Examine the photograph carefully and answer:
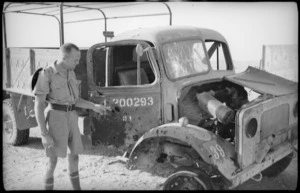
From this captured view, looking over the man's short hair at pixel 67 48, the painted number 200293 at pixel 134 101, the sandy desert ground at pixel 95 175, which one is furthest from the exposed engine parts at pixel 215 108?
the man's short hair at pixel 67 48

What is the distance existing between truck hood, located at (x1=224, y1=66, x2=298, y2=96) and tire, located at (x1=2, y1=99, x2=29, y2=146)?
4084 millimetres

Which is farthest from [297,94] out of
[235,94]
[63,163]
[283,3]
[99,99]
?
[63,163]

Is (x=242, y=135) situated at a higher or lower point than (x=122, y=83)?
lower

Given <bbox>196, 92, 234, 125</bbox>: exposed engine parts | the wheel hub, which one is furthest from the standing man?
<bbox>196, 92, 234, 125</bbox>: exposed engine parts

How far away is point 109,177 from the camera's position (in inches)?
189

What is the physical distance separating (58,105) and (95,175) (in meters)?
1.77

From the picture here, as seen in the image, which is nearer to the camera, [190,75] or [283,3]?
[283,3]

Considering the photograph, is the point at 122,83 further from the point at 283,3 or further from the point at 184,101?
the point at 283,3

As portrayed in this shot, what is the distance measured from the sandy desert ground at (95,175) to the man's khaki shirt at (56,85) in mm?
1317

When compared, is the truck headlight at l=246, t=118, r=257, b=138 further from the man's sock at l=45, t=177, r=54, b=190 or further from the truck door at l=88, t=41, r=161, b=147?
the man's sock at l=45, t=177, r=54, b=190

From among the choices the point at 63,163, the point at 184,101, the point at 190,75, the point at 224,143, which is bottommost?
the point at 63,163

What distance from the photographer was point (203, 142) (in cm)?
338

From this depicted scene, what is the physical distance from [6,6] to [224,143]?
4.94 metres

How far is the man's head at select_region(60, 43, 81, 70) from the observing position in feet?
11.0
